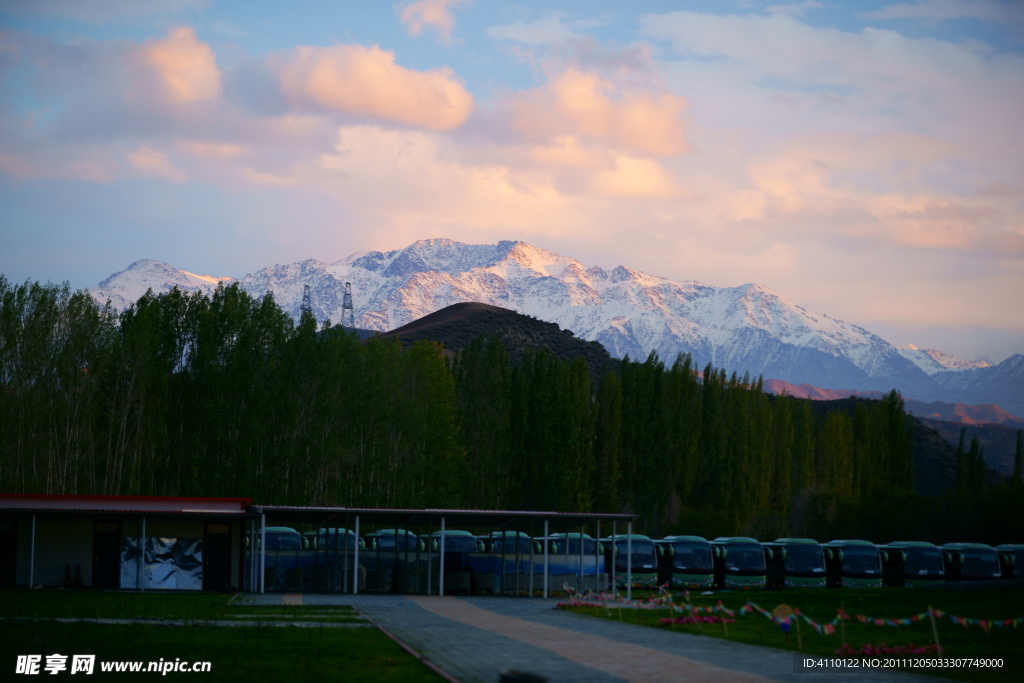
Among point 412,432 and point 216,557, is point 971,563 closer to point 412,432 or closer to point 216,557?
point 412,432

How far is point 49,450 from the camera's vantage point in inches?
1891

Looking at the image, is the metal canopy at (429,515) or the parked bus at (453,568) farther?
the parked bus at (453,568)

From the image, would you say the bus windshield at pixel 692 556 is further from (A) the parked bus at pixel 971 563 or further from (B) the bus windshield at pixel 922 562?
(A) the parked bus at pixel 971 563

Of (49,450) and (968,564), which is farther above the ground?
(49,450)

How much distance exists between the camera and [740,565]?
51688mm

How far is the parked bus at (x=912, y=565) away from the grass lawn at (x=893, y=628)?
12.7m

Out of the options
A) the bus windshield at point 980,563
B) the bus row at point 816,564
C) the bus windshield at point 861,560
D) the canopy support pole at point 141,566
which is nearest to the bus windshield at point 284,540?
the canopy support pole at point 141,566

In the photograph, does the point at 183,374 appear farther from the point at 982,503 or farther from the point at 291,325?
the point at 982,503

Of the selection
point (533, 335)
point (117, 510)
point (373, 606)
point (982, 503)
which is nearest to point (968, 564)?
point (982, 503)

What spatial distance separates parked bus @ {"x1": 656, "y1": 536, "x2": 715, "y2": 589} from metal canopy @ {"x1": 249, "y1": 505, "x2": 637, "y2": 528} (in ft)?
41.3

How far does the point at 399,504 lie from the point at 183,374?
14983 mm

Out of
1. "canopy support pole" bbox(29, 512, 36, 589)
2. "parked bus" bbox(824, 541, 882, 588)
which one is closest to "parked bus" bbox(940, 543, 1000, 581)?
"parked bus" bbox(824, 541, 882, 588)

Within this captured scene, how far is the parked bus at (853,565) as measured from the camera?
5197 centimetres

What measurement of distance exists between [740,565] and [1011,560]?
1486 cm
